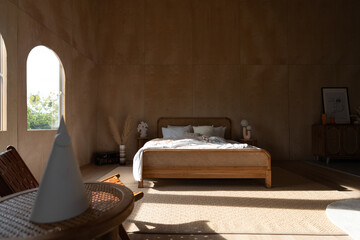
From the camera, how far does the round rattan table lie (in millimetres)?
787

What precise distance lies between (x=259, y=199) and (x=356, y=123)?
3.66 metres

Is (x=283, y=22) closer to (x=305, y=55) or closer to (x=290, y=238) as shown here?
(x=305, y=55)

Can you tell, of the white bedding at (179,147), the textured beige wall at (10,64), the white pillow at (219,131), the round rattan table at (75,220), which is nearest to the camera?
the round rattan table at (75,220)

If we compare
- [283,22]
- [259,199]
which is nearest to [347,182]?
[259,199]

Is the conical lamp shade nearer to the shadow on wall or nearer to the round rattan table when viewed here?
the round rattan table

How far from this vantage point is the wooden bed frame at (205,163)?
3.24 m

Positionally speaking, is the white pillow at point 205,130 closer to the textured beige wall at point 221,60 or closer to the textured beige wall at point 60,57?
the textured beige wall at point 221,60

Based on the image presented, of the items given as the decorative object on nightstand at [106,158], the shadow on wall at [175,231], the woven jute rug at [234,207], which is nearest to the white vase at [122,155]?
the decorative object on nightstand at [106,158]

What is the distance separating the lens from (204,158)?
10.7 feet

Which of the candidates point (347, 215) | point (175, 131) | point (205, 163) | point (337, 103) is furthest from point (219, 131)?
point (347, 215)

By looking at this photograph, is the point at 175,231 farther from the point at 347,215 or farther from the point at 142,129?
the point at 142,129

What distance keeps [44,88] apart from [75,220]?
3.35 meters

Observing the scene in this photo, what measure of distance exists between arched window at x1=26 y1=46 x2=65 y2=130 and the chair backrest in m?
2.01

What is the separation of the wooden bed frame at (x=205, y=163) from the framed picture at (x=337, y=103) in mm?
3276
